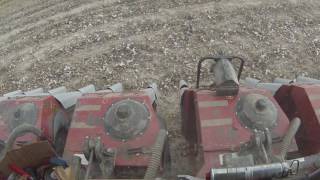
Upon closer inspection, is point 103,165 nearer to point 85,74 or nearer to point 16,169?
point 16,169

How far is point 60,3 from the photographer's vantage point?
9.65 meters

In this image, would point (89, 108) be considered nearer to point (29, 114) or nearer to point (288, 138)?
point (29, 114)

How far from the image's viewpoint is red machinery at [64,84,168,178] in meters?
3.70

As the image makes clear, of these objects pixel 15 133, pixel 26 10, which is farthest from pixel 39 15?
pixel 15 133

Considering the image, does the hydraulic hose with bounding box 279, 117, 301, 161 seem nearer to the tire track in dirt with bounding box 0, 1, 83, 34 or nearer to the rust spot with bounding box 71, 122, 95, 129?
the rust spot with bounding box 71, 122, 95, 129

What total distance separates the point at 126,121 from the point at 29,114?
33.0 inches

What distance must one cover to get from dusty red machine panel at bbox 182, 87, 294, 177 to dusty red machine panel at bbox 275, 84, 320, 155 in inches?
9.2

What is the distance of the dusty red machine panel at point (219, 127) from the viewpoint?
3.72 m

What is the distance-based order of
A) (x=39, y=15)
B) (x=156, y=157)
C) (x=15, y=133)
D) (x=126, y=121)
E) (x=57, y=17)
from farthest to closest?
(x=39, y=15), (x=57, y=17), (x=126, y=121), (x=15, y=133), (x=156, y=157)

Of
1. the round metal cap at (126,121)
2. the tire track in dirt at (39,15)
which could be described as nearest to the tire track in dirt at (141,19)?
the tire track in dirt at (39,15)

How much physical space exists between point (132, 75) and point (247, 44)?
1.69m

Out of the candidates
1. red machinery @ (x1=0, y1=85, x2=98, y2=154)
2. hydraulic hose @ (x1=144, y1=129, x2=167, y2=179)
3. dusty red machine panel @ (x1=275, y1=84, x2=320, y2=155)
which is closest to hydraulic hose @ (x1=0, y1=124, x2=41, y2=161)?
red machinery @ (x1=0, y1=85, x2=98, y2=154)

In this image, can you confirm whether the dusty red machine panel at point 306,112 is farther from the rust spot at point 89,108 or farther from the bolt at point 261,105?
the rust spot at point 89,108

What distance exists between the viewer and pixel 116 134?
156 inches
